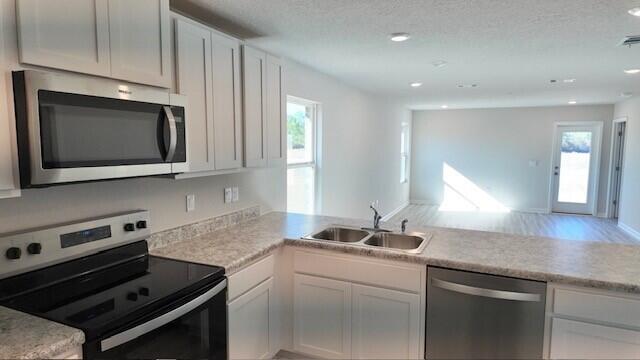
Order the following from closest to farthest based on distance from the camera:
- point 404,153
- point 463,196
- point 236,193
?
point 236,193 < point 404,153 < point 463,196

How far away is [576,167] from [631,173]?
176cm

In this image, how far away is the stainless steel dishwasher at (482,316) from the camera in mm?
1961

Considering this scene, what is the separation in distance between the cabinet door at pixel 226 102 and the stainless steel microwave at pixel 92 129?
34cm

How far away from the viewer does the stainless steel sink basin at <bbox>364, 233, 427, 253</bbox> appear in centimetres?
262

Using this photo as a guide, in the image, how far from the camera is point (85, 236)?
1.81 meters

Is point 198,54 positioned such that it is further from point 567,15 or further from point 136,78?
point 567,15

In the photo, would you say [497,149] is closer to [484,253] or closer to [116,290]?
[484,253]

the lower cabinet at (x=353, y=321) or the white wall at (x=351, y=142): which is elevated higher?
the white wall at (x=351, y=142)

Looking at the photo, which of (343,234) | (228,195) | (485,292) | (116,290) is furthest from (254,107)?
(485,292)

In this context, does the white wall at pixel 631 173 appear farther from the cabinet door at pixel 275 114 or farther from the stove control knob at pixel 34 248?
the stove control knob at pixel 34 248

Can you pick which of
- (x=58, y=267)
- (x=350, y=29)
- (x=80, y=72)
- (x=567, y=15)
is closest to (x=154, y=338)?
(x=58, y=267)

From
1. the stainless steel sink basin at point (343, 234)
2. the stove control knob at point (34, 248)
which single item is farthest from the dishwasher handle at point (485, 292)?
the stove control knob at point (34, 248)

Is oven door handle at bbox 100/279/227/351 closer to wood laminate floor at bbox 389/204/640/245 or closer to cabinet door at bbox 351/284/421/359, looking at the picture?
cabinet door at bbox 351/284/421/359

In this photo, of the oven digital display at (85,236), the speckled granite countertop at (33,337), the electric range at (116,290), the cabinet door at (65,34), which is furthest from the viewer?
the oven digital display at (85,236)
